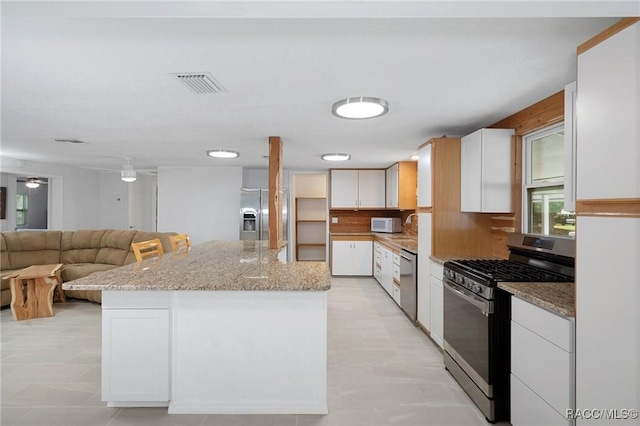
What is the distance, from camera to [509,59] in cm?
184

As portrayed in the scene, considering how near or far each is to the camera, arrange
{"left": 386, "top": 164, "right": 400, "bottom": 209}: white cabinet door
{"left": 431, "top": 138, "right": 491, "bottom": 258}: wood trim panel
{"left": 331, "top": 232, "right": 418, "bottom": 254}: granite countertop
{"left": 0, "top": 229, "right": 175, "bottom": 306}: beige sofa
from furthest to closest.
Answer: {"left": 386, "top": 164, "right": 400, "bottom": 209}: white cabinet door
{"left": 0, "top": 229, "right": 175, "bottom": 306}: beige sofa
{"left": 331, "top": 232, "right": 418, "bottom": 254}: granite countertop
{"left": 431, "top": 138, "right": 491, "bottom": 258}: wood trim panel

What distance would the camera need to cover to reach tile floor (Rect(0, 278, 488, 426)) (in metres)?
2.07

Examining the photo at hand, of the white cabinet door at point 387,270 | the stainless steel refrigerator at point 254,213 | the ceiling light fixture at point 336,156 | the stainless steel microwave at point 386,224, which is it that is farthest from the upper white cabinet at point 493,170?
the stainless steel refrigerator at point 254,213

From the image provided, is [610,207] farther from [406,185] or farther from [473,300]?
[406,185]

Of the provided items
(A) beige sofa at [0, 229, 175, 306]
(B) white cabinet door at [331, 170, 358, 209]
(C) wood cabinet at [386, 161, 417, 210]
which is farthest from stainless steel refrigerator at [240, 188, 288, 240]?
(C) wood cabinet at [386, 161, 417, 210]

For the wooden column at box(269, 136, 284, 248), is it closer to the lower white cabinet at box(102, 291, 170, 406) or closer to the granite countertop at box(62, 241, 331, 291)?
the granite countertop at box(62, 241, 331, 291)

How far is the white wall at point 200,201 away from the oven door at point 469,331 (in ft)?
16.4

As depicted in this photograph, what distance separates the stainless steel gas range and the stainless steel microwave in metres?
3.40

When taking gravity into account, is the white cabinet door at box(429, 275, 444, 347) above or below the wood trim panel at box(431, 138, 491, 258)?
below

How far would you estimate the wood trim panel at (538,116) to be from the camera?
240 cm

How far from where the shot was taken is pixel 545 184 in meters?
2.65

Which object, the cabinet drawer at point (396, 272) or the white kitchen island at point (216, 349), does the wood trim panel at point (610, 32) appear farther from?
the cabinet drawer at point (396, 272)

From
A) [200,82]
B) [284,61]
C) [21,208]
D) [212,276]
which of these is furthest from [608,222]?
[21,208]

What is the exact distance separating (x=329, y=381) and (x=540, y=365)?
1.46 meters
